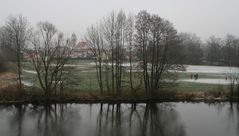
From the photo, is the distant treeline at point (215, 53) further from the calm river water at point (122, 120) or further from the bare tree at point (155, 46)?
the calm river water at point (122, 120)

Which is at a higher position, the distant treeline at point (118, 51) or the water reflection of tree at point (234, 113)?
the distant treeline at point (118, 51)

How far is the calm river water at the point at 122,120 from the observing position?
751 inches

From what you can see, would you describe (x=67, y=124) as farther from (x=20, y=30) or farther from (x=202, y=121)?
(x=20, y=30)

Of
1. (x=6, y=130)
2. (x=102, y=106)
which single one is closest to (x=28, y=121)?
(x=6, y=130)

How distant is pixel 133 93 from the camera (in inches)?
1244

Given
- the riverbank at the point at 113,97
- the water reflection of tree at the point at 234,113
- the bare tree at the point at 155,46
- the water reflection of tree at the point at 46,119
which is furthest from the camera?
the bare tree at the point at 155,46

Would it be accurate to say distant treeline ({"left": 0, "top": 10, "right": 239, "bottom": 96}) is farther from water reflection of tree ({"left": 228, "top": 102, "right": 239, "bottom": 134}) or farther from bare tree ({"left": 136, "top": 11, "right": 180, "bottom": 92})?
water reflection of tree ({"left": 228, "top": 102, "right": 239, "bottom": 134})

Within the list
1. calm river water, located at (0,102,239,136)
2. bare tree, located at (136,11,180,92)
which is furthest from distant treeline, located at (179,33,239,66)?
calm river water, located at (0,102,239,136)

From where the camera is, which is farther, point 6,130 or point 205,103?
point 205,103

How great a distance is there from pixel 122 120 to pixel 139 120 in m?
1.48

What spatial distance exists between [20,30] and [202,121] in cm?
2331

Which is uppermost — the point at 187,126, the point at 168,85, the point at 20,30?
the point at 20,30

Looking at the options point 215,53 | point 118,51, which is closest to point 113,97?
point 118,51

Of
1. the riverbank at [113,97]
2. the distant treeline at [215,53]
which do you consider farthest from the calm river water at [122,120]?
the distant treeline at [215,53]
